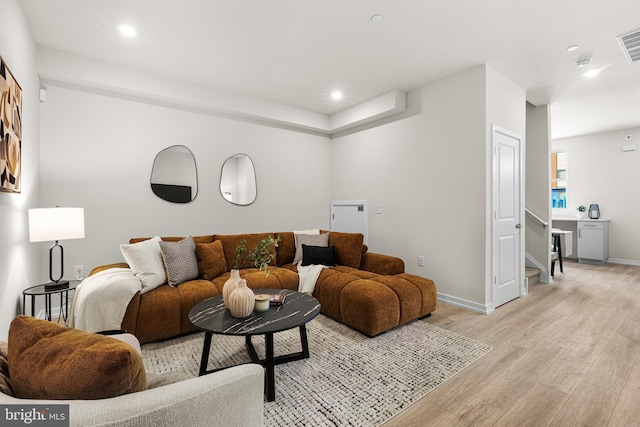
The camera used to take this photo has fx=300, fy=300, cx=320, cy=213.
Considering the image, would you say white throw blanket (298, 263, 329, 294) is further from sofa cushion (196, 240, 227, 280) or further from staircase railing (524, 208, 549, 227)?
staircase railing (524, 208, 549, 227)

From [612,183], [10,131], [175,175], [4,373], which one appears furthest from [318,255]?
[612,183]

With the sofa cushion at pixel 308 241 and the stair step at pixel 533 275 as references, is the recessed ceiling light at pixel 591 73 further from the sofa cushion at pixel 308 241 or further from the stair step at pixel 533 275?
the sofa cushion at pixel 308 241

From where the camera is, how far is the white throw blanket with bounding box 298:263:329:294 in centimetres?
330

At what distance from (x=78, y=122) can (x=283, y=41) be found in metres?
2.32

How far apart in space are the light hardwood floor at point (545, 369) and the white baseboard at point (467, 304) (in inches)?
3.2

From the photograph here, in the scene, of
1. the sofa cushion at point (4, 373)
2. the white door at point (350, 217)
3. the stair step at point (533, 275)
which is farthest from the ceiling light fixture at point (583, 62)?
the sofa cushion at point (4, 373)

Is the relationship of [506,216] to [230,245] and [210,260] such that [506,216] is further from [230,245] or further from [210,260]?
[210,260]

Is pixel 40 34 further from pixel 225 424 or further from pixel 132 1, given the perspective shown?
pixel 225 424

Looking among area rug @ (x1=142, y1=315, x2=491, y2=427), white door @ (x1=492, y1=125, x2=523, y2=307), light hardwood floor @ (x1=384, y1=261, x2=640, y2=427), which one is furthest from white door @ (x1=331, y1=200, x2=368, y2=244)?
area rug @ (x1=142, y1=315, x2=491, y2=427)

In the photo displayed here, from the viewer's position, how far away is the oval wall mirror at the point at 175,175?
3.62 meters

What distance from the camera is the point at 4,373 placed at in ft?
2.84

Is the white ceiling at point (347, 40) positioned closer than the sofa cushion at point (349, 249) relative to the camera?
Yes

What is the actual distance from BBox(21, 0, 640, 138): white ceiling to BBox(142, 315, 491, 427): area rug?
8.79 ft

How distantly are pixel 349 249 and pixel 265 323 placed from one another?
2.04 metres
